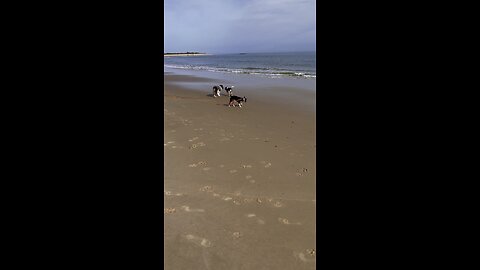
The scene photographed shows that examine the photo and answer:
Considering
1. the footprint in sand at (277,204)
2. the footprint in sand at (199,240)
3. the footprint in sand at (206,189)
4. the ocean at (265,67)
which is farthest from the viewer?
the ocean at (265,67)

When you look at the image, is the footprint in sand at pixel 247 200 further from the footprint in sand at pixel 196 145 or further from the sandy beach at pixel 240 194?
the footprint in sand at pixel 196 145

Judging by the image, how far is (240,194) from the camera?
4086 mm

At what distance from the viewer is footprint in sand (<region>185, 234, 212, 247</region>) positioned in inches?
118

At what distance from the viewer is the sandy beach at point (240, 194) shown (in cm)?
286

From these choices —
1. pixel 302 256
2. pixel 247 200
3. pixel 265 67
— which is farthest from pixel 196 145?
pixel 265 67

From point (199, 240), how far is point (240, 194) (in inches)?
44.6

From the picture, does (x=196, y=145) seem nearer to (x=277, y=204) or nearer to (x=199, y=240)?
(x=277, y=204)

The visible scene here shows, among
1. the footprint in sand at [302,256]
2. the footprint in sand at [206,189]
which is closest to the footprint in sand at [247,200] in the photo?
the footprint in sand at [206,189]

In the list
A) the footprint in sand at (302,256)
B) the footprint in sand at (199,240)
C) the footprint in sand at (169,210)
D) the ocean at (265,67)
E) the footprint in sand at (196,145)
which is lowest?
the footprint in sand at (302,256)
